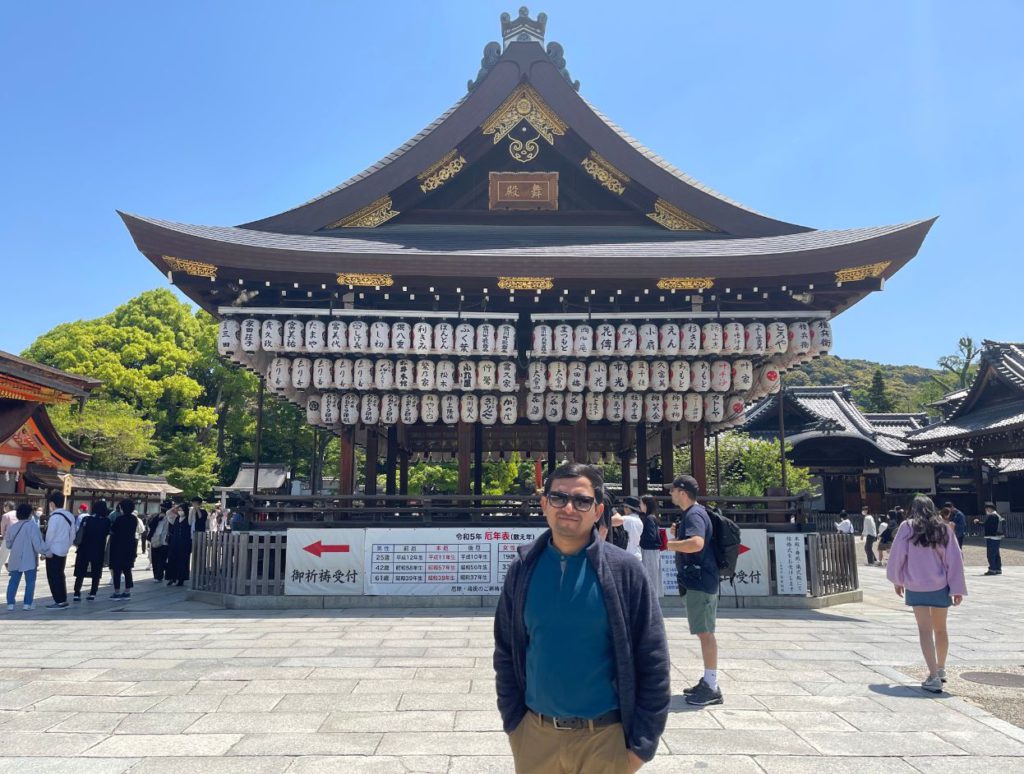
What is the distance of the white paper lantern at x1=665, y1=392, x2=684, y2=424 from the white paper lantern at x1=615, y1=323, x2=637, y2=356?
1.50m

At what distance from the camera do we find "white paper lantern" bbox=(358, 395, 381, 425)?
44.3 feet

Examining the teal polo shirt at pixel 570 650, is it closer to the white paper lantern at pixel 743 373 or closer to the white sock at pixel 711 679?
the white sock at pixel 711 679

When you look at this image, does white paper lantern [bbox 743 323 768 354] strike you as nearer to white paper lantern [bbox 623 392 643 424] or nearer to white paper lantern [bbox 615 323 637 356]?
white paper lantern [bbox 615 323 637 356]

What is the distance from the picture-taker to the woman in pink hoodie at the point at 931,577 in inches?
245

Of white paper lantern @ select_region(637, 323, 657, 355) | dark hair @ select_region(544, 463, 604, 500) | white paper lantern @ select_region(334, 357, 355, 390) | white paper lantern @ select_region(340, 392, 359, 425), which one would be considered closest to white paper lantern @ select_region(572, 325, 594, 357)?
white paper lantern @ select_region(637, 323, 657, 355)

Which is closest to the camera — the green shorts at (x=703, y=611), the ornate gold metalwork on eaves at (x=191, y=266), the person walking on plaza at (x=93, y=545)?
the green shorts at (x=703, y=611)

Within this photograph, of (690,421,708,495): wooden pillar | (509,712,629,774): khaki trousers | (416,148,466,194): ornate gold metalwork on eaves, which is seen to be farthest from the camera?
(416,148,466,194): ornate gold metalwork on eaves

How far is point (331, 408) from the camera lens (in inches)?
531

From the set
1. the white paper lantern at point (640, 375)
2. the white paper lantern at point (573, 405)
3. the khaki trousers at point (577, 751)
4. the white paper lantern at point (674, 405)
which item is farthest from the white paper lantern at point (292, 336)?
the khaki trousers at point (577, 751)

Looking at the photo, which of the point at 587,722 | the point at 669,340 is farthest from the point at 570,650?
the point at 669,340

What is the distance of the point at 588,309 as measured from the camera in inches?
528

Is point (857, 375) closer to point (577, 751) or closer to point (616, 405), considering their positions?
point (616, 405)

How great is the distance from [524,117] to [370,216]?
406cm

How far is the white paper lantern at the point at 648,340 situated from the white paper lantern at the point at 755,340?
1.74 m
